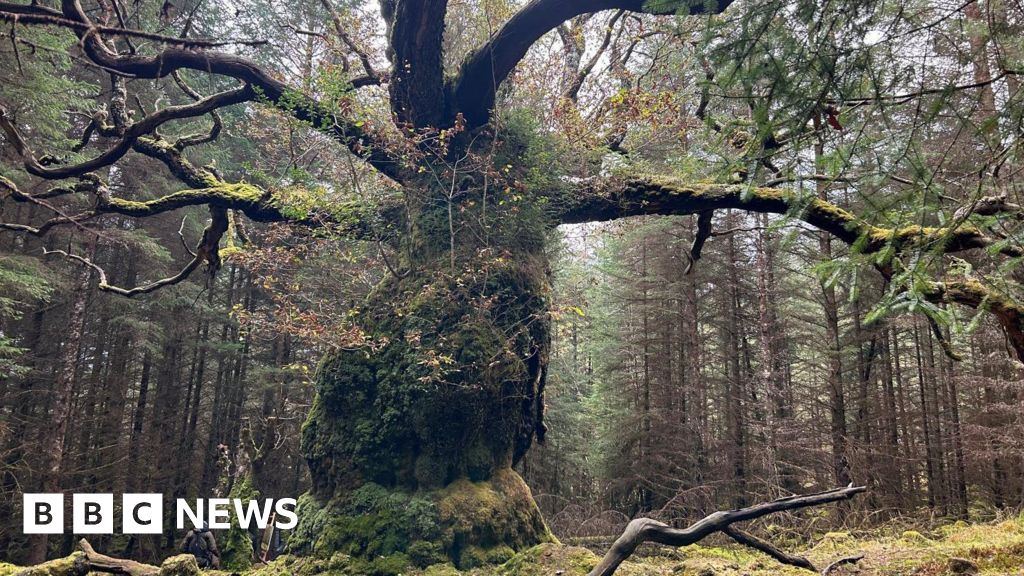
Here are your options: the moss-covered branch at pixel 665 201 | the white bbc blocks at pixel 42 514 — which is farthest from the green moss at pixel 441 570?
the white bbc blocks at pixel 42 514

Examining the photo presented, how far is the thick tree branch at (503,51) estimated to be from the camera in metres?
4.96

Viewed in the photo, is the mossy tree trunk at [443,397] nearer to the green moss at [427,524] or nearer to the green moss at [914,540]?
the green moss at [427,524]

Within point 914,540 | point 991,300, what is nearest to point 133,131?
point 991,300

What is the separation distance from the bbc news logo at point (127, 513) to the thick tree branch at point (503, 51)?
5699 mm

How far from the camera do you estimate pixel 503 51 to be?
5.68 metres

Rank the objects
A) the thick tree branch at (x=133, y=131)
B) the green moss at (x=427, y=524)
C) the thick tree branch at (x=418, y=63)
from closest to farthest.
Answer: the green moss at (x=427, y=524)
the thick tree branch at (x=418, y=63)
the thick tree branch at (x=133, y=131)

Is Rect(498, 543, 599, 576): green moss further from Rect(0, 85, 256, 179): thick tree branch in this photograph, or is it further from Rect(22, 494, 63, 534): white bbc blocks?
Rect(22, 494, 63, 534): white bbc blocks

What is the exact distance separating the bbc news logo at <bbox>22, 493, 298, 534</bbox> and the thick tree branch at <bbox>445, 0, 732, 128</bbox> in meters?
5.70

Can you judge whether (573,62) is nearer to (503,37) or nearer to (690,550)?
(503,37)

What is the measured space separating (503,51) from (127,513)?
12036mm

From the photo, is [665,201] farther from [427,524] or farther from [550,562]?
[427,524]

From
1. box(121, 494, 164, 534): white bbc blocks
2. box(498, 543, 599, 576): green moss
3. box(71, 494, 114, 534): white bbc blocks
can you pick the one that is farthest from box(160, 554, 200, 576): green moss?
box(121, 494, 164, 534): white bbc blocks

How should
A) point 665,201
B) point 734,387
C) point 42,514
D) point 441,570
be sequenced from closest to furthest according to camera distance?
1. point 441,570
2. point 665,201
3. point 42,514
4. point 734,387

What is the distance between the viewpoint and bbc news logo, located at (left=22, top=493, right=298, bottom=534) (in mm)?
7799
